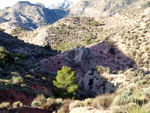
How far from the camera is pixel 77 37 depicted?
67.7 m

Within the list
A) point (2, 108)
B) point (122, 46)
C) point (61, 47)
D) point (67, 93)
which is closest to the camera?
point (2, 108)

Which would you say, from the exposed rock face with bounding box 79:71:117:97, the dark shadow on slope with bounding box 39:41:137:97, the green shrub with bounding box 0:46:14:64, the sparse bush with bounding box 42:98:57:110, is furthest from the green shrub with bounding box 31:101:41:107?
the dark shadow on slope with bounding box 39:41:137:97

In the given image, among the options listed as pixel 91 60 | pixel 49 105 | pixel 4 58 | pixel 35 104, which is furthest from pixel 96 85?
pixel 4 58

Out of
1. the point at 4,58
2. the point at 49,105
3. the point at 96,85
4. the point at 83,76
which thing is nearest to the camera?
the point at 49,105

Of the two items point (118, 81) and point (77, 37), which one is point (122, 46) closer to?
point (118, 81)

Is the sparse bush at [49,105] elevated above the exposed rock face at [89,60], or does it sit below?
below

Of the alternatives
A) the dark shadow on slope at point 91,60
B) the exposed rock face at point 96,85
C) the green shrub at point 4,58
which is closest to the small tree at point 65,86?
the exposed rock face at point 96,85

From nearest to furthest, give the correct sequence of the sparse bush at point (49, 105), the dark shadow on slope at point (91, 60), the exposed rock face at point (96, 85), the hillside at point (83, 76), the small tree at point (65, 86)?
the hillside at point (83, 76), the sparse bush at point (49, 105), the small tree at point (65, 86), the exposed rock face at point (96, 85), the dark shadow on slope at point (91, 60)

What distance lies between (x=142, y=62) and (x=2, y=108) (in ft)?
100

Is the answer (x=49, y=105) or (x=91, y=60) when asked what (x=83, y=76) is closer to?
(x=91, y=60)

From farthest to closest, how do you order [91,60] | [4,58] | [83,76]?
[91,60], [83,76], [4,58]

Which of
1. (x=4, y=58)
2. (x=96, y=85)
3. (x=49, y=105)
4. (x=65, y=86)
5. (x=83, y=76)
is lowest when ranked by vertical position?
(x=96, y=85)

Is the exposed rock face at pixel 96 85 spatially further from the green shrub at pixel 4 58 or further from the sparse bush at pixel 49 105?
the green shrub at pixel 4 58

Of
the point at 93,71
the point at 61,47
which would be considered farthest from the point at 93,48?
the point at 61,47
